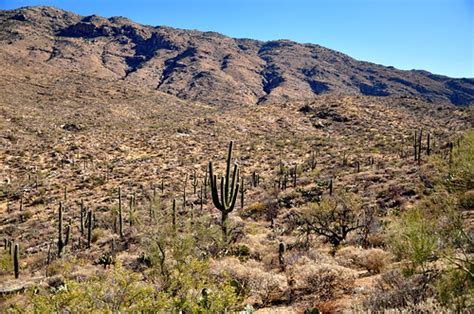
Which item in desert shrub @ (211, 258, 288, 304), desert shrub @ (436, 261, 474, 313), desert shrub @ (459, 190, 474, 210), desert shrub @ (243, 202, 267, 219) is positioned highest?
desert shrub @ (459, 190, 474, 210)

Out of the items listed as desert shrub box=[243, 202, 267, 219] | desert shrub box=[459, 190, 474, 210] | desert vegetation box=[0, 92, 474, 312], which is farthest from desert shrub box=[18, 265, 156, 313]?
desert shrub box=[243, 202, 267, 219]

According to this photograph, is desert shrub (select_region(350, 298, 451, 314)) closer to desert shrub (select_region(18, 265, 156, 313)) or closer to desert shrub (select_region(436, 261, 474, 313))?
desert shrub (select_region(436, 261, 474, 313))

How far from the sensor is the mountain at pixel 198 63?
391 feet

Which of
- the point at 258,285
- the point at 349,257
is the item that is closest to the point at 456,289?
the point at 258,285

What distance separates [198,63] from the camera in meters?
140

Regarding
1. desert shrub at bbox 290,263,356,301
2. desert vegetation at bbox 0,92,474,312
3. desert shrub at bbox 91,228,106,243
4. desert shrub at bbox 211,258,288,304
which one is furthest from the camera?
desert shrub at bbox 91,228,106,243

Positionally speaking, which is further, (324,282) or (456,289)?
(324,282)

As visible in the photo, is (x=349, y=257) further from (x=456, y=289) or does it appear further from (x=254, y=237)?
(x=254, y=237)

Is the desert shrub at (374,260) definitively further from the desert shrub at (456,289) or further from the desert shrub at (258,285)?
the desert shrub at (456,289)

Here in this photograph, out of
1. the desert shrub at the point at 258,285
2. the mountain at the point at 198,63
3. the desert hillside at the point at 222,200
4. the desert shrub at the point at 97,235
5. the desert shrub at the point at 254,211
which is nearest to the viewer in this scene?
the desert hillside at the point at 222,200

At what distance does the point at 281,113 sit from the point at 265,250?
53.3 meters

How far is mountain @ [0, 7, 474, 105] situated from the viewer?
391ft

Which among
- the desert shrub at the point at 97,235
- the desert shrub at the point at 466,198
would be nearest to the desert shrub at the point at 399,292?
the desert shrub at the point at 466,198

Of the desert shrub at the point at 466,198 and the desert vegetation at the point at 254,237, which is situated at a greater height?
the desert shrub at the point at 466,198
